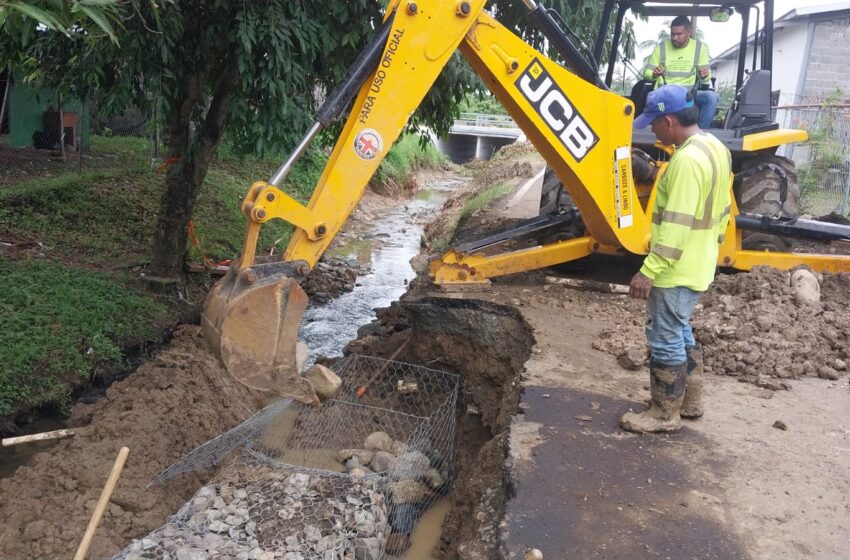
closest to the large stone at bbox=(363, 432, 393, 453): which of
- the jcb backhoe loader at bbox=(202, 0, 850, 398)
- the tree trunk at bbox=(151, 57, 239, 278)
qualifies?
the jcb backhoe loader at bbox=(202, 0, 850, 398)

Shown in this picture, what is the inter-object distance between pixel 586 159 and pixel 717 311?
5.50 feet

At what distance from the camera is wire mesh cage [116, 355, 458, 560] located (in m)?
4.46

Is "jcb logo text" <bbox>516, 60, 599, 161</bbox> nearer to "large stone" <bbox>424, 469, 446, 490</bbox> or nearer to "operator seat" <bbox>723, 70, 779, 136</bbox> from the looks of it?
"operator seat" <bbox>723, 70, 779, 136</bbox>

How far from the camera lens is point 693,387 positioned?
4496 millimetres

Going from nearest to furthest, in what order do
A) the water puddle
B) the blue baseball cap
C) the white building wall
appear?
the blue baseball cap
the water puddle
the white building wall

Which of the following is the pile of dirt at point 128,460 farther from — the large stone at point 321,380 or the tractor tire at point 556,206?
the tractor tire at point 556,206

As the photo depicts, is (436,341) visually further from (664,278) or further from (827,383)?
(827,383)

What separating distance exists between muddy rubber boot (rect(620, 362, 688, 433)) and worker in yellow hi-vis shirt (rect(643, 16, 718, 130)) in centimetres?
314

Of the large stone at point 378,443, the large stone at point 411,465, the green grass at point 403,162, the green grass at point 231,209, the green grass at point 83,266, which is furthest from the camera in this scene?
the green grass at point 403,162

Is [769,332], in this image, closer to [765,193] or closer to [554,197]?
[765,193]

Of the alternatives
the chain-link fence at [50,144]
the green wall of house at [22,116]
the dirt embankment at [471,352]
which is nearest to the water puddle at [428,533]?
the dirt embankment at [471,352]

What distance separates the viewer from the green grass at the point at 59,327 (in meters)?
6.21

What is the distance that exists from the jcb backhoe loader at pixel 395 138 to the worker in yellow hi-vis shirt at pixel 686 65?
A: 2.32ft

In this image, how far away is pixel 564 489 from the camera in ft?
12.3
